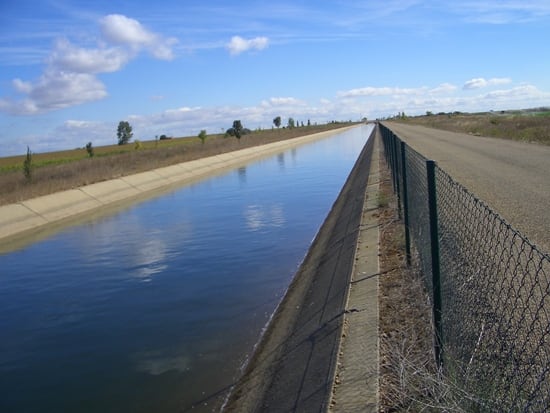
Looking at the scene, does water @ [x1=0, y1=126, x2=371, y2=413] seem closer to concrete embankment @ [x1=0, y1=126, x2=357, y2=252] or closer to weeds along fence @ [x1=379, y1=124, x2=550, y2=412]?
concrete embankment @ [x1=0, y1=126, x2=357, y2=252]

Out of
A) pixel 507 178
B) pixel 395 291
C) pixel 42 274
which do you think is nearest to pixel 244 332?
pixel 395 291

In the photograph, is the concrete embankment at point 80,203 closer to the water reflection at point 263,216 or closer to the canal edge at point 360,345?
the water reflection at point 263,216

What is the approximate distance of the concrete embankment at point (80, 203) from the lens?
21812 millimetres

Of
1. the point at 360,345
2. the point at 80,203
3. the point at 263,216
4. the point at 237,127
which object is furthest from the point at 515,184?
the point at 237,127

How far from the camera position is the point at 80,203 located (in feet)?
90.2

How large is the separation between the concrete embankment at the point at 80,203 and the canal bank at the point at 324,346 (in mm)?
12937

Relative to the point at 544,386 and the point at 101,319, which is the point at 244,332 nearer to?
the point at 101,319

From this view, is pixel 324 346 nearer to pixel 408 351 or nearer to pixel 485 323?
→ pixel 408 351

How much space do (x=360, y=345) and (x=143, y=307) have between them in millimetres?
5746

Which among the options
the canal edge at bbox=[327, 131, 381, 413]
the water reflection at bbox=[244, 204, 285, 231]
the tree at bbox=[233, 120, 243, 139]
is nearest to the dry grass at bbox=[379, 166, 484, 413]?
the canal edge at bbox=[327, 131, 381, 413]

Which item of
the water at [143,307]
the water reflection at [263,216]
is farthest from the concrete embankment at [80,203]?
the water reflection at [263,216]

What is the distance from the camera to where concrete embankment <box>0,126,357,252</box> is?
71.6ft

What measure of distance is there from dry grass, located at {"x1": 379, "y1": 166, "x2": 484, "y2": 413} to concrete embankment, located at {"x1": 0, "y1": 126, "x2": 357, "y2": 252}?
1496cm

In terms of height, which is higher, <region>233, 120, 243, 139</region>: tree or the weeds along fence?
<region>233, 120, 243, 139</region>: tree
